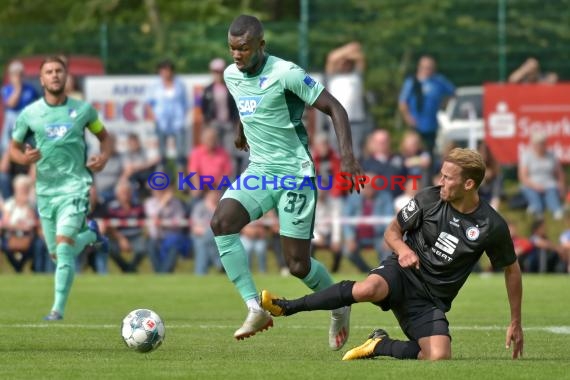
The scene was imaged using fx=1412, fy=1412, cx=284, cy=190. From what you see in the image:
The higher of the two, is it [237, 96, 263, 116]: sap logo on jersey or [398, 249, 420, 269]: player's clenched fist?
[237, 96, 263, 116]: sap logo on jersey

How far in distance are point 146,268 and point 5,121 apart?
336cm

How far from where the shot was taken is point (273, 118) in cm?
1103

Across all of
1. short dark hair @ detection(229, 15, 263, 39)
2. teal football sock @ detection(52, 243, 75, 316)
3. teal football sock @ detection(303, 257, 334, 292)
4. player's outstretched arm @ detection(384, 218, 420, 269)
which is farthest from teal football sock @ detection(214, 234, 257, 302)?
teal football sock @ detection(52, 243, 75, 316)

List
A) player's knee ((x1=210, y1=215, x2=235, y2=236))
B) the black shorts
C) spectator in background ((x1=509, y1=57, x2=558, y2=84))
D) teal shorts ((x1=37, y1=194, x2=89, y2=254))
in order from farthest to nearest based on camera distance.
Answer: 1. spectator in background ((x1=509, y1=57, x2=558, y2=84))
2. teal shorts ((x1=37, y1=194, x2=89, y2=254))
3. player's knee ((x1=210, y1=215, x2=235, y2=236))
4. the black shorts

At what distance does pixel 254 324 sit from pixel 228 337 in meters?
1.62

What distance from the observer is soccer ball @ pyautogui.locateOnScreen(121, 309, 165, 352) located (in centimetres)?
1034

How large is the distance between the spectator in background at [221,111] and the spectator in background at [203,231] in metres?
0.71

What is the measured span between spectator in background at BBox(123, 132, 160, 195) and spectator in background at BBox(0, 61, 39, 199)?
65.5 inches

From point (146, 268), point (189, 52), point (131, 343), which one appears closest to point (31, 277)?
point (146, 268)

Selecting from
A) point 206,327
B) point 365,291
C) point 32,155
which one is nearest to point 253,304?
point 365,291

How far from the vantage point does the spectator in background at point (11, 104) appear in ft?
73.9

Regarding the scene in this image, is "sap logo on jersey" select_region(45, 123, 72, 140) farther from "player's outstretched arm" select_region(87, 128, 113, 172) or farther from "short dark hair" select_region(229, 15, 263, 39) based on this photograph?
"short dark hair" select_region(229, 15, 263, 39)

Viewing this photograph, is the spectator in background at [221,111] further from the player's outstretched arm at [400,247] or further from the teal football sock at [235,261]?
the player's outstretched arm at [400,247]

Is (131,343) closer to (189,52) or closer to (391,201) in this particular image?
(391,201)
